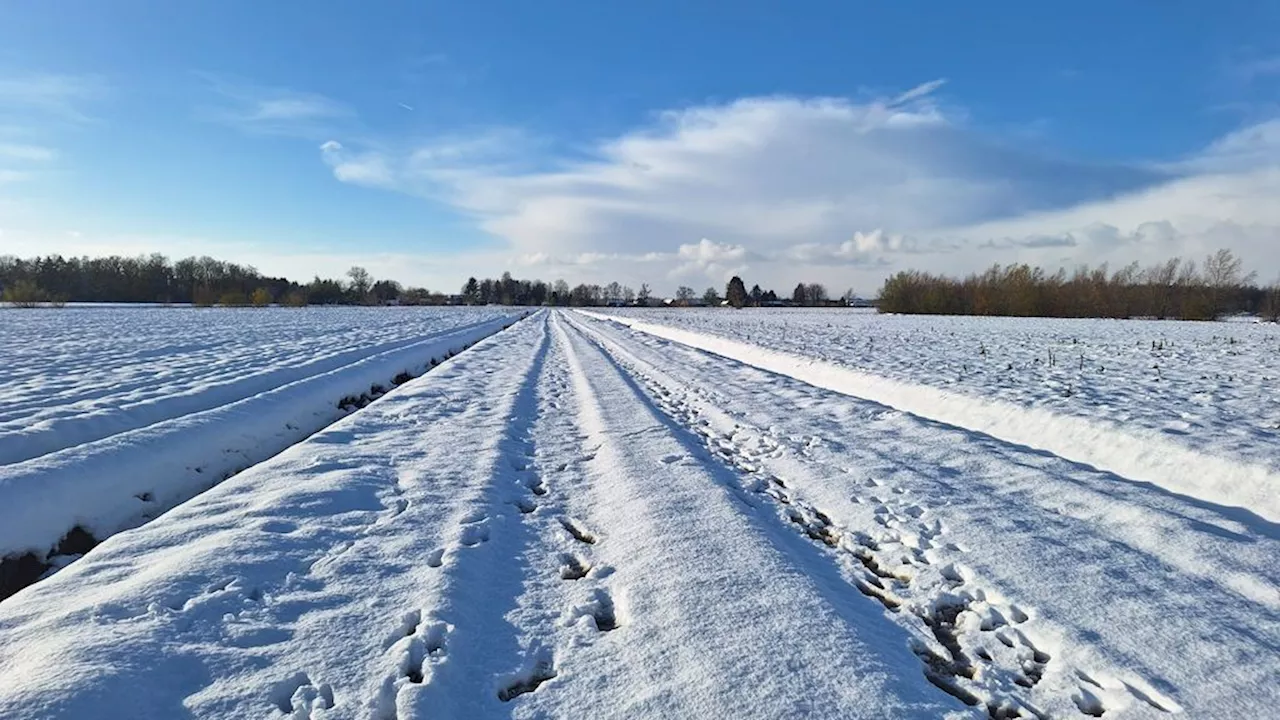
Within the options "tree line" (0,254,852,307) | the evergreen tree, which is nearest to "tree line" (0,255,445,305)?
"tree line" (0,254,852,307)

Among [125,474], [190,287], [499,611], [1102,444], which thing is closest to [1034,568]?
[499,611]

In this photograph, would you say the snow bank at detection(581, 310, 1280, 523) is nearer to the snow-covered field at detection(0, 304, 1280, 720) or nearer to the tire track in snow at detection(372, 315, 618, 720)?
the snow-covered field at detection(0, 304, 1280, 720)

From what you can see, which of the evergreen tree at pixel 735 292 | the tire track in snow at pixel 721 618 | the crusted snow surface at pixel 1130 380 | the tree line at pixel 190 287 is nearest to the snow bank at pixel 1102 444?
the crusted snow surface at pixel 1130 380

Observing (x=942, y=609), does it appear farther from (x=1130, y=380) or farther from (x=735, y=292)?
(x=735, y=292)

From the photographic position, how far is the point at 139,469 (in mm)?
6453

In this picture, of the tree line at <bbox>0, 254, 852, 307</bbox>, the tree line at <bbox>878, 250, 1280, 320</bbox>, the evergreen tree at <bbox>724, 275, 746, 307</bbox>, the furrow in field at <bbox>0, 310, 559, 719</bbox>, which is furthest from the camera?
the evergreen tree at <bbox>724, 275, 746, 307</bbox>

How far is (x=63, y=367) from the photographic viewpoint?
46.5 feet

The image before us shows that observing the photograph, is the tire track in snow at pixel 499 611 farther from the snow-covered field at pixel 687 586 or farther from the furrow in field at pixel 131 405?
the furrow in field at pixel 131 405

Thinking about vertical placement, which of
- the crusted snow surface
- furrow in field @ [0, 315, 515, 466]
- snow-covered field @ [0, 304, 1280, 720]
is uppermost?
the crusted snow surface

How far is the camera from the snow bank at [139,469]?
5246mm

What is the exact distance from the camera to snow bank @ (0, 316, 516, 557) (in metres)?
5.25

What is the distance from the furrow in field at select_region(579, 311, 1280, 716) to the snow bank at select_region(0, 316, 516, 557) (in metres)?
6.02

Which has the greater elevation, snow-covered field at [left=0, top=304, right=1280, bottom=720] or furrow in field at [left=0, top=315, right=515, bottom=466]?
furrow in field at [left=0, top=315, right=515, bottom=466]

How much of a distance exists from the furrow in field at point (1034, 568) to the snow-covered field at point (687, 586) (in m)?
0.02
